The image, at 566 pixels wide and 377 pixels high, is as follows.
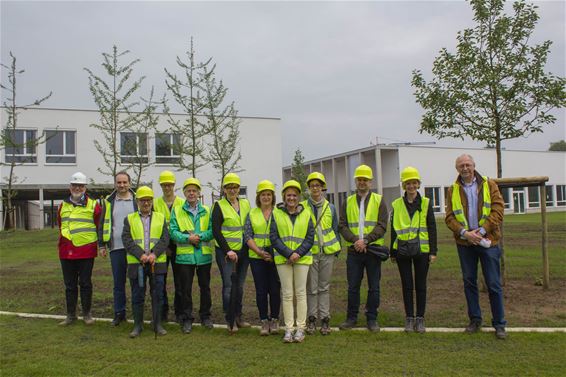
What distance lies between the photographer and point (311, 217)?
6.36 meters

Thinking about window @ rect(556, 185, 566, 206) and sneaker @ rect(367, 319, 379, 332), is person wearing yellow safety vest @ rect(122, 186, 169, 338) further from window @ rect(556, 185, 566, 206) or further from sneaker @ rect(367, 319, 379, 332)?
window @ rect(556, 185, 566, 206)

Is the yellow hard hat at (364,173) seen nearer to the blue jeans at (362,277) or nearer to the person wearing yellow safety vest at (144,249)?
the blue jeans at (362,277)

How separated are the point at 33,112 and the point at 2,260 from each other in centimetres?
1663

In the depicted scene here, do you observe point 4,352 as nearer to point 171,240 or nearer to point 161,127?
point 171,240

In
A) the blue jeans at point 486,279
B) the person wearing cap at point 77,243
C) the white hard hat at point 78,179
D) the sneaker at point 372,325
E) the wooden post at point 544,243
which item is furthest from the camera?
the wooden post at point 544,243

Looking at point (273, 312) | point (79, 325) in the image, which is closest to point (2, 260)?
point (79, 325)

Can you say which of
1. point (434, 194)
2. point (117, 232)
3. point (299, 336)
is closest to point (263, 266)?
point (299, 336)

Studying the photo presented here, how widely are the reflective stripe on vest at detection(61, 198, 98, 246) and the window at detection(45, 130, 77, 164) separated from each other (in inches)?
999

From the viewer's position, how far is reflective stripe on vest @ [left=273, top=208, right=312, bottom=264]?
620 cm

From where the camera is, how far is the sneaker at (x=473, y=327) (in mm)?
6188

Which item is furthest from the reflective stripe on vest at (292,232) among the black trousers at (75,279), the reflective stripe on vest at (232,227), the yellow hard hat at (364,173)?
the black trousers at (75,279)

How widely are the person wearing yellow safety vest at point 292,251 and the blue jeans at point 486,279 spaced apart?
207 cm

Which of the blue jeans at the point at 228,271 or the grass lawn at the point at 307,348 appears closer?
the grass lawn at the point at 307,348

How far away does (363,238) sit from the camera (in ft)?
21.4
